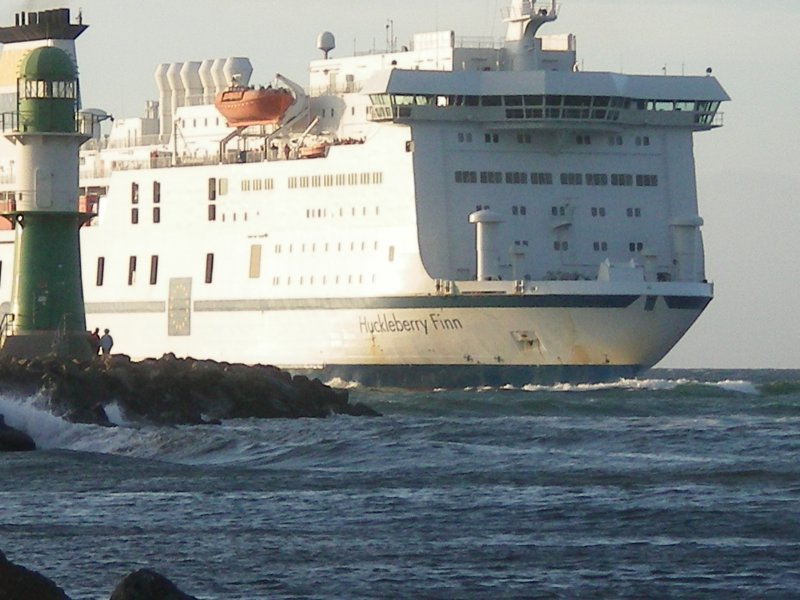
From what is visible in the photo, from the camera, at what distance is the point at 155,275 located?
63.9 meters

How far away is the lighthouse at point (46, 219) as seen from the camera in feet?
135

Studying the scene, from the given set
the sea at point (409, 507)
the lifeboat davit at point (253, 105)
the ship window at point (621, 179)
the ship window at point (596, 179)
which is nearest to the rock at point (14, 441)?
the sea at point (409, 507)

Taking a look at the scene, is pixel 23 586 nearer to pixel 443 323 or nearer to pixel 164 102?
pixel 443 323

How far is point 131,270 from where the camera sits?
6462 centimetres

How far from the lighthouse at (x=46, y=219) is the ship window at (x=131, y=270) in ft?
74.2

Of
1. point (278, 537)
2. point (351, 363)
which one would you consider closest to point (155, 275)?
point (351, 363)

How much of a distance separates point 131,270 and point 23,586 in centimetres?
4945

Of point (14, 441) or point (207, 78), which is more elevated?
point (207, 78)

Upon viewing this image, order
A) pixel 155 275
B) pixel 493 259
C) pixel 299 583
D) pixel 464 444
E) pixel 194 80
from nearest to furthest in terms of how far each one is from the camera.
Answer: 1. pixel 299 583
2. pixel 464 444
3. pixel 493 259
4. pixel 155 275
5. pixel 194 80

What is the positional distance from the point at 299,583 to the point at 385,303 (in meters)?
35.3

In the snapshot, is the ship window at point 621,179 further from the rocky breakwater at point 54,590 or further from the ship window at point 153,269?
the rocky breakwater at point 54,590

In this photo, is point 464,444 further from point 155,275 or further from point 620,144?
point 155,275

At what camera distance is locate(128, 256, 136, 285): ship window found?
64625mm

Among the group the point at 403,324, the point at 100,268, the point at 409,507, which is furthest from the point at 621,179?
the point at 409,507
